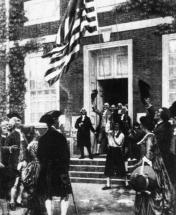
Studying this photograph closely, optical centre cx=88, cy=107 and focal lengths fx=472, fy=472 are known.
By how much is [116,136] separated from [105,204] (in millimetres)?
1661

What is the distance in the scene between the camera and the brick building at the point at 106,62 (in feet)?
31.3

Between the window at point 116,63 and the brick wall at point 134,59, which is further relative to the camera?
Result: the window at point 116,63

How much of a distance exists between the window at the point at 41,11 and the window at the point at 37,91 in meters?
0.88

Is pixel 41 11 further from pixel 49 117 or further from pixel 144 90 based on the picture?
pixel 49 117

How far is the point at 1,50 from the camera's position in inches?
468

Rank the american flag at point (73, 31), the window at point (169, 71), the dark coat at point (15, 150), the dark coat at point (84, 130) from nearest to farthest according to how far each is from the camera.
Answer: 1. the dark coat at point (15, 150)
2. the american flag at point (73, 31)
3. the window at point (169, 71)
4. the dark coat at point (84, 130)

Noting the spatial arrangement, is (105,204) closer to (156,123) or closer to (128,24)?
(156,123)

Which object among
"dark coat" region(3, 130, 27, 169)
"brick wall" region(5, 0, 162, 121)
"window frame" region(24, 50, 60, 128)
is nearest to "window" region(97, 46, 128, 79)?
"brick wall" region(5, 0, 162, 121)

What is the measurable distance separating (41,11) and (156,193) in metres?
6.36

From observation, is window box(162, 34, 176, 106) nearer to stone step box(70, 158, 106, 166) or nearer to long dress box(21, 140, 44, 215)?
stone step box(70, 158, 106, 166)

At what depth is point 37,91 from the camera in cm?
1128

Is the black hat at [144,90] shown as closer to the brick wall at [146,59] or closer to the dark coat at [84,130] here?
the brick wall at [146,59]

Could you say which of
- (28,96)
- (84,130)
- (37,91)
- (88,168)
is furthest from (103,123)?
(28,96)

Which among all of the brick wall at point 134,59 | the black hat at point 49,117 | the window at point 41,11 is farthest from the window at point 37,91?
the black hat at point 49,117
